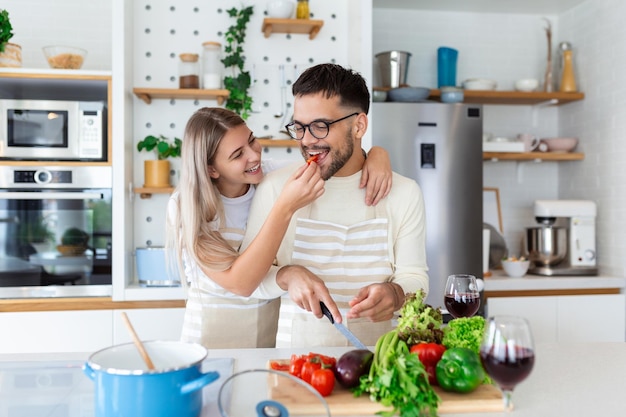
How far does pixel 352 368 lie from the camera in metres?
1.32

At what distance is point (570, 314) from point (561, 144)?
1186 millimetres

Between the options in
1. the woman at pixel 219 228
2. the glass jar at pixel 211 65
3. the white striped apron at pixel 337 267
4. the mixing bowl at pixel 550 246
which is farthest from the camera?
the mixing bowl at pixel 550 246

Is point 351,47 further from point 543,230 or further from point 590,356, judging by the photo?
point 590,356

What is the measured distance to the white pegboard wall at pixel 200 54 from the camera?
3.74 metres

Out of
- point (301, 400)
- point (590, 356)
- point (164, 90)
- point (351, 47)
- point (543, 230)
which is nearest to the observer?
point (301, 400)

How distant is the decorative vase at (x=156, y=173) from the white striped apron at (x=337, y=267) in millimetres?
1734

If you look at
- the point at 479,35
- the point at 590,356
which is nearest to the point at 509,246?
the point at 479,35

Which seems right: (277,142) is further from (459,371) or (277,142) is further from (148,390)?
(148,390)

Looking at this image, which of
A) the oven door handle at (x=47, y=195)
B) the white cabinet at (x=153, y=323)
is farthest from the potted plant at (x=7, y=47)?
the white cabinet at (x=153, y=323)

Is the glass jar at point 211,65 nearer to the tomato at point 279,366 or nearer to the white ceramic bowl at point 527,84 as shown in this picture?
the white ceramic bowl at point 527,84

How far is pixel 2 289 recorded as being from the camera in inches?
129

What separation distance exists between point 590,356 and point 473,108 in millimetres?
2309

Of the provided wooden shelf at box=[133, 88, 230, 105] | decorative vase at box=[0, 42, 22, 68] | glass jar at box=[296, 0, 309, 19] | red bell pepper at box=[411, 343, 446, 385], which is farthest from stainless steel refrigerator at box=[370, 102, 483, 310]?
red bell pepper at box=[411, 343, 446, 385]

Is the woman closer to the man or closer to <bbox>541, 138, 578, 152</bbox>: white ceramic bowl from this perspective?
the man
